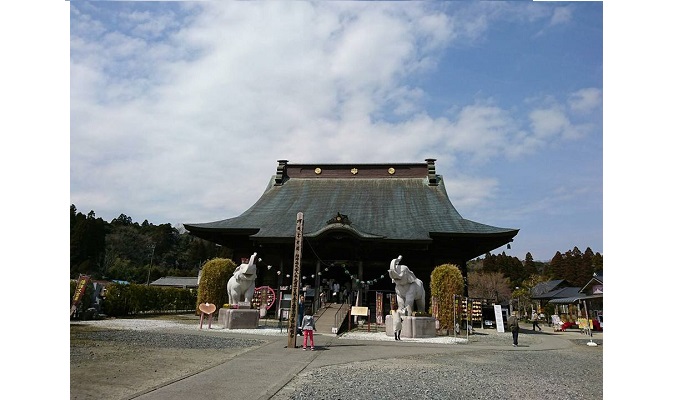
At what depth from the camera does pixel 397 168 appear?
28391 millimetres

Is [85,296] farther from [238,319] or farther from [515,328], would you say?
[515,328]

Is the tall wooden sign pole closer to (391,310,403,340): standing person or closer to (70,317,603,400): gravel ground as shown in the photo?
(70,317,603,400): gravel ground

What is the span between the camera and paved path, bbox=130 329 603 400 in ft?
17.6

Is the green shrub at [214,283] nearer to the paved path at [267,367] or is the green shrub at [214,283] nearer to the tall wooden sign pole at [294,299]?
the paved path at [267,367]

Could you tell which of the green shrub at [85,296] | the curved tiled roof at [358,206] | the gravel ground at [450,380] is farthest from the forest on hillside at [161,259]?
the gravel ground at [450,380]

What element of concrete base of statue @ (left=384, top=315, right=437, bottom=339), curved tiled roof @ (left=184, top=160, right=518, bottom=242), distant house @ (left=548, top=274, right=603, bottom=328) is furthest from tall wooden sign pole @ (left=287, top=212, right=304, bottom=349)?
distant house @ (left=548, top=274, right=603, bottom=328)

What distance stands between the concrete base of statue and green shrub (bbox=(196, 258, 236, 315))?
27.2ft

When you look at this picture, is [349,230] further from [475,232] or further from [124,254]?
[124,254]

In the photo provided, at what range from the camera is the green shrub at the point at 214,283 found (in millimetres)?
18953

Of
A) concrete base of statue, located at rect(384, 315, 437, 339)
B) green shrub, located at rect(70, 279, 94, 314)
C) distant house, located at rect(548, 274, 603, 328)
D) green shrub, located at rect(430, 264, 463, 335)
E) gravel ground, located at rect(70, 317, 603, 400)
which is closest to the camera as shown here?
gravel ground, located at rect(70, 317, 603, 400)

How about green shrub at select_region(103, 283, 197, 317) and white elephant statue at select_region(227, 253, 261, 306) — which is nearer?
white elephant statue at select_region(227, 253, 261, 306)

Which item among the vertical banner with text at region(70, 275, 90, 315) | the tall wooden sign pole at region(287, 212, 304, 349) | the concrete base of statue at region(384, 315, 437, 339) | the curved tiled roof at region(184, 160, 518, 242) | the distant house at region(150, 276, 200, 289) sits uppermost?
the curved tiled roof at region(184, 160, 518, 242)

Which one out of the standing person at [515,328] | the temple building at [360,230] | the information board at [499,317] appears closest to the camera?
the standing person at [515,328]

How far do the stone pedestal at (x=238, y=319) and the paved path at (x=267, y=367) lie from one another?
13.9 feet
